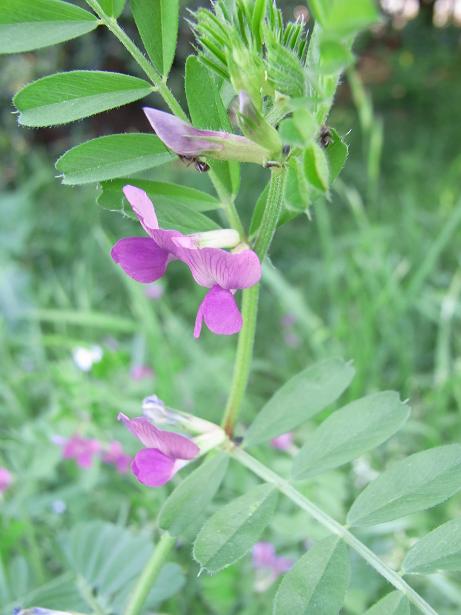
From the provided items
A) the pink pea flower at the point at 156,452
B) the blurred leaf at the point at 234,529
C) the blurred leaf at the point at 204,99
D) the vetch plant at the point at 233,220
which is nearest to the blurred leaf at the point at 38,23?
the vetch plant at the point at 233,220

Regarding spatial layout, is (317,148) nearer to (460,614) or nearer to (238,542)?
(238,542)

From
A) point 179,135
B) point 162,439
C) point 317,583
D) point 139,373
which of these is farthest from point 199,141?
point 139,373

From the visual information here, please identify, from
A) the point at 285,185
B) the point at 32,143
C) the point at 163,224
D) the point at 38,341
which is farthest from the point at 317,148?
the point at 32,143

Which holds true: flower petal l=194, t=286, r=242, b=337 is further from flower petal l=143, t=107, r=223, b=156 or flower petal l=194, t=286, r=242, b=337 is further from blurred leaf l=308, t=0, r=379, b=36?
blurred leaf l=308, t=0, r=379, b=36

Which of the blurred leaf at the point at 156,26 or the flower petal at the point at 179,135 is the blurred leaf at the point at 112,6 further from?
the flower petal at the point at 179,135

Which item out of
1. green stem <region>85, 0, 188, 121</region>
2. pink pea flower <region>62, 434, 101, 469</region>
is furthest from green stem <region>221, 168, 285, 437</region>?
pink pea flower <region>62, 434, 101, 469</region>
